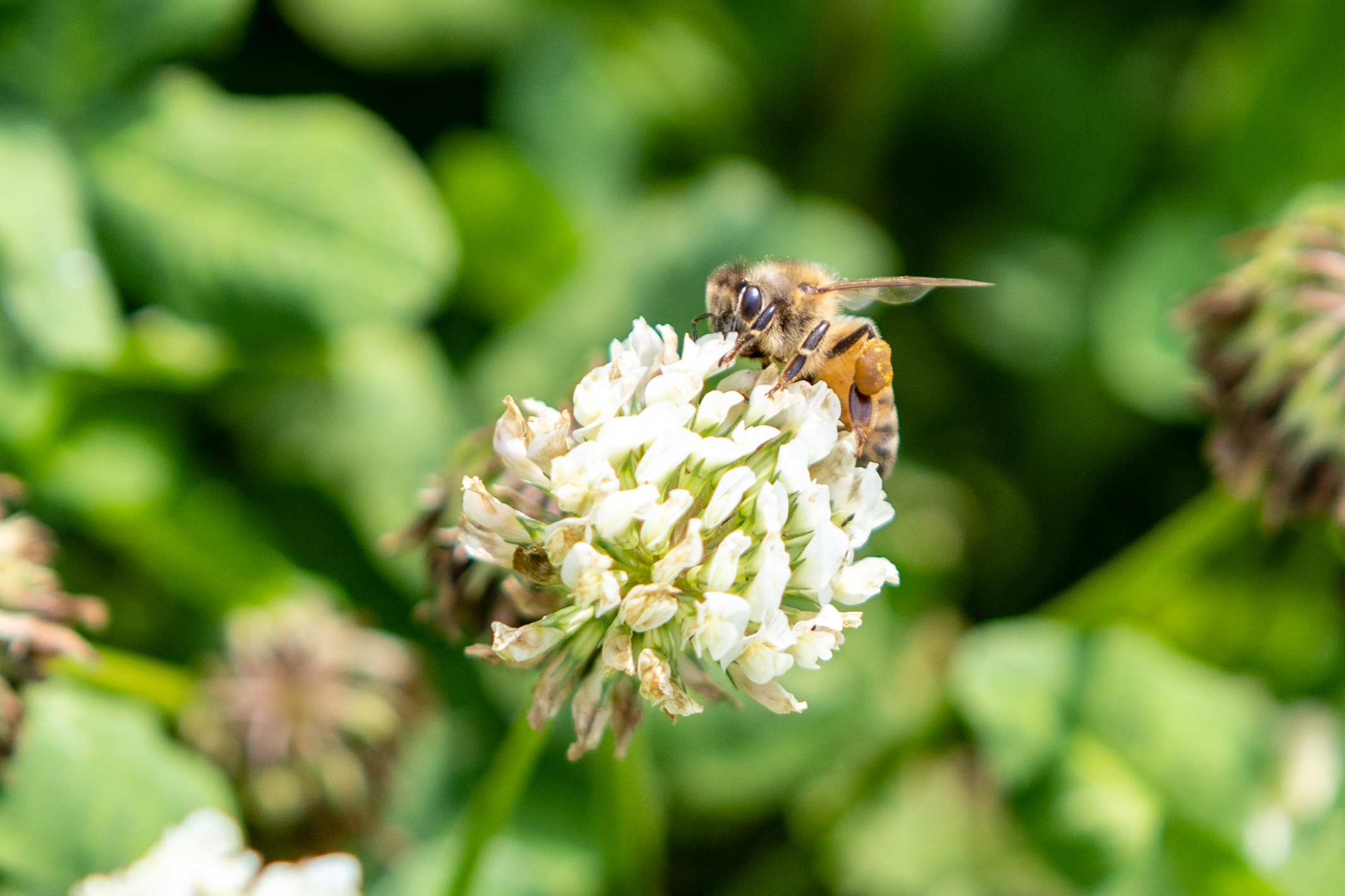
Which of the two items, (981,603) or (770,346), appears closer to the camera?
(770,346)

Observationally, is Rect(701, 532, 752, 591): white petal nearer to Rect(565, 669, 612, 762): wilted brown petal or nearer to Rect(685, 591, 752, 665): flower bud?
Rect(685, 591, 752, 665): flower bud

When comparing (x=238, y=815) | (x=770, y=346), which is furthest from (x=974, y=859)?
(x=770, y=346)

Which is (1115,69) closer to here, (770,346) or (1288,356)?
(1288,356)

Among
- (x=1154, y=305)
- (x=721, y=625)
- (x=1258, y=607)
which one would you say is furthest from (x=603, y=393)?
(x=1258, y=607)

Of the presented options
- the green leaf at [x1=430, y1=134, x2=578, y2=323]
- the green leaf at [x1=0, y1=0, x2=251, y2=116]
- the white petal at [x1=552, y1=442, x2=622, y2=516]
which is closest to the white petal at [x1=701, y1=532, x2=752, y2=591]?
the white petal at [x1=552, y1=442, x2=622, y2=516]

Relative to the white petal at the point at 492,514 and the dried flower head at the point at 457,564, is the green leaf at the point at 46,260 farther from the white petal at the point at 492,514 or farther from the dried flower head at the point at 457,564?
the white petal at the point at 492,514
